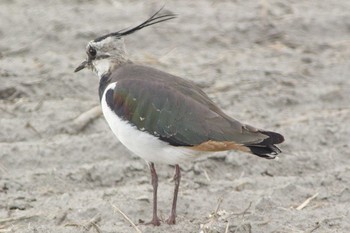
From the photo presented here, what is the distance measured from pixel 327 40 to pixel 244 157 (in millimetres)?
3495

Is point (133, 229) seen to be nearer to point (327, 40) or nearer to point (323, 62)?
point (323, 62)

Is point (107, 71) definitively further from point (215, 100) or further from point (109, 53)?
point (215, 100)

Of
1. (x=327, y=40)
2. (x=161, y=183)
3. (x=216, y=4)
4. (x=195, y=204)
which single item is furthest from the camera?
(x=216, y=4)

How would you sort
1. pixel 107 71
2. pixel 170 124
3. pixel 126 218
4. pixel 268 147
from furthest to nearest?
pixel 107 71, pixel 126 218, pixel 170 124, pixel 268 147

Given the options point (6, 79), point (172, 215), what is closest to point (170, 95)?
point (172, 215)

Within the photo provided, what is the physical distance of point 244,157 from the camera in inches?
314

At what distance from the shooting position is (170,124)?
6.44 meters

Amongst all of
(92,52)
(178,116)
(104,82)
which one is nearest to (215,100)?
(92,52)

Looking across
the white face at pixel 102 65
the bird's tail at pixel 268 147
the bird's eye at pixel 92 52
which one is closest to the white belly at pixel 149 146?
the bird's tail at pixel 268 147

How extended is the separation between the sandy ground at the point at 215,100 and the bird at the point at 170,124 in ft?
1.56

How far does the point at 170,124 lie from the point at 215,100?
266 centimetres

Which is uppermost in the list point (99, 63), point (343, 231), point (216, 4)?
point (99, 63)

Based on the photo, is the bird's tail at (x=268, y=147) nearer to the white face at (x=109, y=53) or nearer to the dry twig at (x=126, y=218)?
the dry twig at (x=126, y=218)

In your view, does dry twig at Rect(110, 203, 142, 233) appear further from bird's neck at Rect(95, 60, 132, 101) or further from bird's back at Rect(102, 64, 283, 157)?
bird's neck at Rect(95, 60, 132, 101)
